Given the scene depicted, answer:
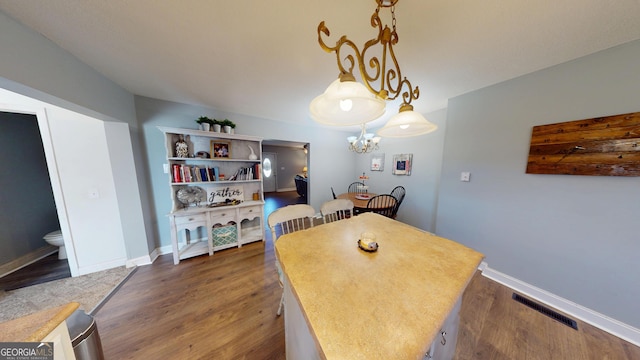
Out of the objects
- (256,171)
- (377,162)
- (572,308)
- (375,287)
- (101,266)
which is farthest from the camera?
(377,162)

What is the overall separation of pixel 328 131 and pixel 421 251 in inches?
129

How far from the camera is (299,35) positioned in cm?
123

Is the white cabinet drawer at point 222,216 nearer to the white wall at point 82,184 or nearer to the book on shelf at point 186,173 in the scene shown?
the book on shelf at point 186,173

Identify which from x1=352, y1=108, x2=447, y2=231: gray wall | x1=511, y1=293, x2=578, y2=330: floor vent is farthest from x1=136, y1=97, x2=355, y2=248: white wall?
x1=511, y1=293, x2=578, y2=330: floor vent

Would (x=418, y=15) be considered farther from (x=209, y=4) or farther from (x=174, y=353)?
(x=174, y=353)

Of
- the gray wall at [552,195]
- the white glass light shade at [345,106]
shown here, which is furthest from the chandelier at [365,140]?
the white glass light shade at [345,106]

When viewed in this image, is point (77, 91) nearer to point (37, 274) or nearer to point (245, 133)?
point (245, 133)

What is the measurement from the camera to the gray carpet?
158 cm

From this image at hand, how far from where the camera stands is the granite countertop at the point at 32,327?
598 mm

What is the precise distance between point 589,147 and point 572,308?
1.46 m

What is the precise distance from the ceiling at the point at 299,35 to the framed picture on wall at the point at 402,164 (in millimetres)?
1554

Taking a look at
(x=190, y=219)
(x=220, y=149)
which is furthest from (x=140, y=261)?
(x=220, y=149)

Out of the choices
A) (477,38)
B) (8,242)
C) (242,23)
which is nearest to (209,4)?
(242,23)

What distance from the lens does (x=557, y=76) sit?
156cm
